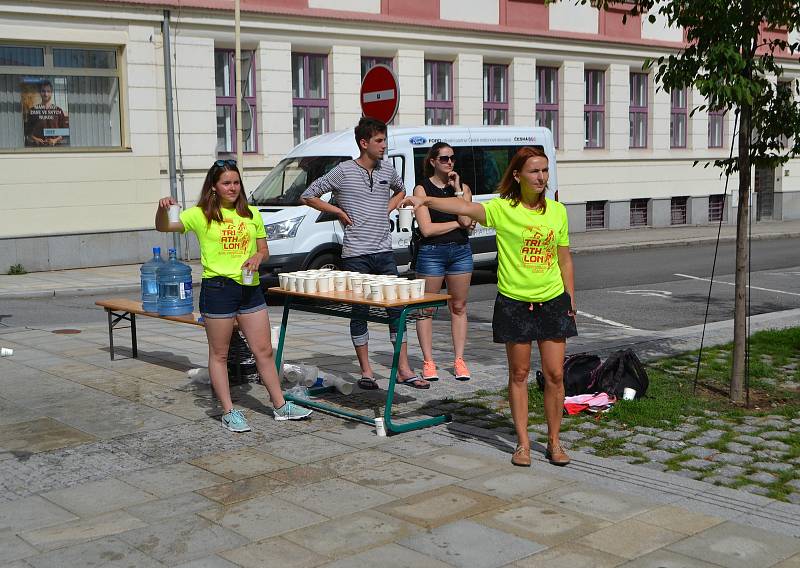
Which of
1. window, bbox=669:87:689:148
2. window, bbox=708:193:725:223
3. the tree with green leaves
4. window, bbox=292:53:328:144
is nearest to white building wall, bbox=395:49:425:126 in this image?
window, bbox=292:53:328:144

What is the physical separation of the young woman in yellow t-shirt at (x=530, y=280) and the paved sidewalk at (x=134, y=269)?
11.7 m

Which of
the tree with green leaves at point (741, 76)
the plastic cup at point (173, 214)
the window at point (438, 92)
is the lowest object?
the plastic cup at point (173, 214)

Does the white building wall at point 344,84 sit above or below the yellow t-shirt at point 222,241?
above

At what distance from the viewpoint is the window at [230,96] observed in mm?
21875

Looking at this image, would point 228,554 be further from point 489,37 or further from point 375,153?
point 489,37

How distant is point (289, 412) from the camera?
729cm

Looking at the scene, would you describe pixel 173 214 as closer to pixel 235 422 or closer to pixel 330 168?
pixel 235 422

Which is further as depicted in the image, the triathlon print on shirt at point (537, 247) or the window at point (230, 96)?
the window at point (230, 96)

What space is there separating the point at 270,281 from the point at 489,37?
13.2m

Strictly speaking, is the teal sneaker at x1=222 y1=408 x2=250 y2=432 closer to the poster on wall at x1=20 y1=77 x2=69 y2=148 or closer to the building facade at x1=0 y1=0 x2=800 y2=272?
the building facade at x1=0 y1=0 x2=800 y2=272

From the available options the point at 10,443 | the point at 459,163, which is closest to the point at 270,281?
the point at 459,163

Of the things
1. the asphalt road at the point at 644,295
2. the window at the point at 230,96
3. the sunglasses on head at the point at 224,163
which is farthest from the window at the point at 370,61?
the sunglasses on head at the point at 224,163

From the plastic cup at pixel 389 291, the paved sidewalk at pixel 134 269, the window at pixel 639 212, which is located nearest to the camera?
the plastic cup at pixel 389 291

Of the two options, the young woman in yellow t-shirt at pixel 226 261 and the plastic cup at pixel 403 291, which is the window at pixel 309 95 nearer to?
the young woman in yellow t-shirt at pixel 226 261
